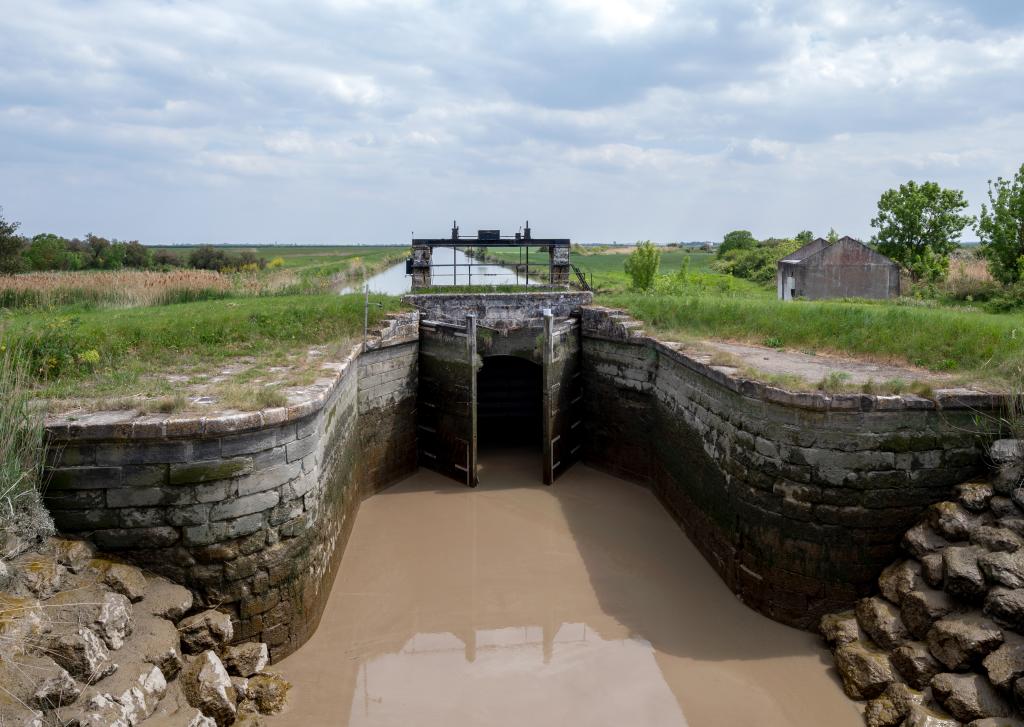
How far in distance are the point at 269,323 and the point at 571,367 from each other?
5.30 m

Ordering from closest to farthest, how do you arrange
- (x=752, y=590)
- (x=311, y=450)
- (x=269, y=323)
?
1. (x=311, y=450)
2. (x=752, y=590)
3. (x=269, y=323)

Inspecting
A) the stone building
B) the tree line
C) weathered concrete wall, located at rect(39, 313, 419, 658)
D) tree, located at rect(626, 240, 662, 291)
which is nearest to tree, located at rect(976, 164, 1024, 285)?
the stone building

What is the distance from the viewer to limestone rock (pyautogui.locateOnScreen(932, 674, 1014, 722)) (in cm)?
511

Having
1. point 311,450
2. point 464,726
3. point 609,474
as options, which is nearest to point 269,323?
point 311,450

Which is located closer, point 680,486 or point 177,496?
point 177,496

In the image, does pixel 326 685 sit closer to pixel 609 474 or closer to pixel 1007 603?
pixel 1007 603

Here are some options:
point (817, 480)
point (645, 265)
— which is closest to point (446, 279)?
point (645, 265)

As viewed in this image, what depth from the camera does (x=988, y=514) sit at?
241 inches

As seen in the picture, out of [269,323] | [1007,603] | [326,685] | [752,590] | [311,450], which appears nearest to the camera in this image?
[1007,603]

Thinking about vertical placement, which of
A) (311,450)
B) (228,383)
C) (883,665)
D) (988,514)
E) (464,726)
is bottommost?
(464,726)

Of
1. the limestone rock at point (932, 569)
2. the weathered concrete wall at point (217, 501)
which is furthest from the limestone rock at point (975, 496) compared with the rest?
the weathered concrete wall at point (217, 501)

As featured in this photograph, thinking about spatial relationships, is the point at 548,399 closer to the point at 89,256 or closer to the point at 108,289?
the point at 108,289

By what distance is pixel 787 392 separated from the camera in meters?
6.75

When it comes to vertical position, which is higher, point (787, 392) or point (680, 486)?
point (787, 392)
